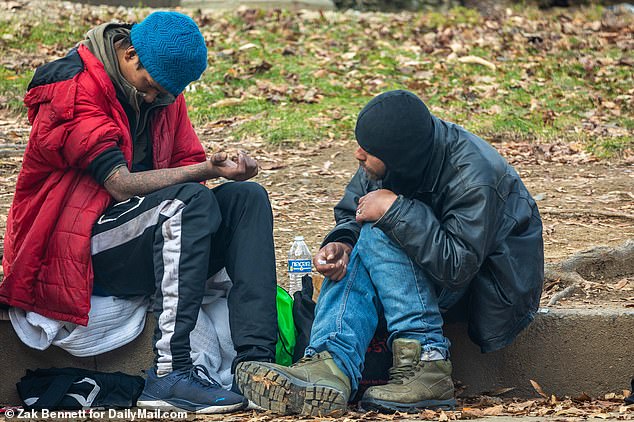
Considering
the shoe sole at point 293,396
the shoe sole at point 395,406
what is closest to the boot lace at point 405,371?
the shoe sole at point 395,406

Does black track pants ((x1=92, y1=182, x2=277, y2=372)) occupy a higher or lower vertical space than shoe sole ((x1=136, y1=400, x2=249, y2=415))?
higher

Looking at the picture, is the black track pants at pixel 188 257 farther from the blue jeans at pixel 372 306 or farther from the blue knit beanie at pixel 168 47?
the blue knit beanie at pixel 168 47

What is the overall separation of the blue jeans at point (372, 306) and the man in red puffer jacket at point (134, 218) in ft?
0.88

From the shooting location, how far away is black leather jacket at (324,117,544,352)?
148 inches

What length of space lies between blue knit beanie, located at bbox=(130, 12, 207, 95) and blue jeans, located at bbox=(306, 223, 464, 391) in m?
1.03

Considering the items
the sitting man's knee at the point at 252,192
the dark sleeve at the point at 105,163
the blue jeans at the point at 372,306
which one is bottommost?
the blue jeans at the point at 372,306

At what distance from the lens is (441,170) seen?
3908mm

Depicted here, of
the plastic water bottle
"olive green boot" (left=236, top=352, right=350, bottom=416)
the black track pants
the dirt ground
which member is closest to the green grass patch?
the dirt ground

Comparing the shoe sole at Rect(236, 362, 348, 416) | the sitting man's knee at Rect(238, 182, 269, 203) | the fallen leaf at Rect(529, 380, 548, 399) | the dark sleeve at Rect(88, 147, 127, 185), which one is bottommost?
the fallen leaf at Rect(529, 380, 548, 399)

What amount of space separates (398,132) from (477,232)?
0.50m

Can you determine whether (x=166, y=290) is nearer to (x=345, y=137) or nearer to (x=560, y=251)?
(x=560, y=251)

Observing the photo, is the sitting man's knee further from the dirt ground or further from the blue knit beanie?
the dirt ground

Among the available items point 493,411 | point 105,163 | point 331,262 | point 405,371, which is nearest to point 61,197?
point 105,163

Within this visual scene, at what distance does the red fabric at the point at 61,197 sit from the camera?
3.95m
